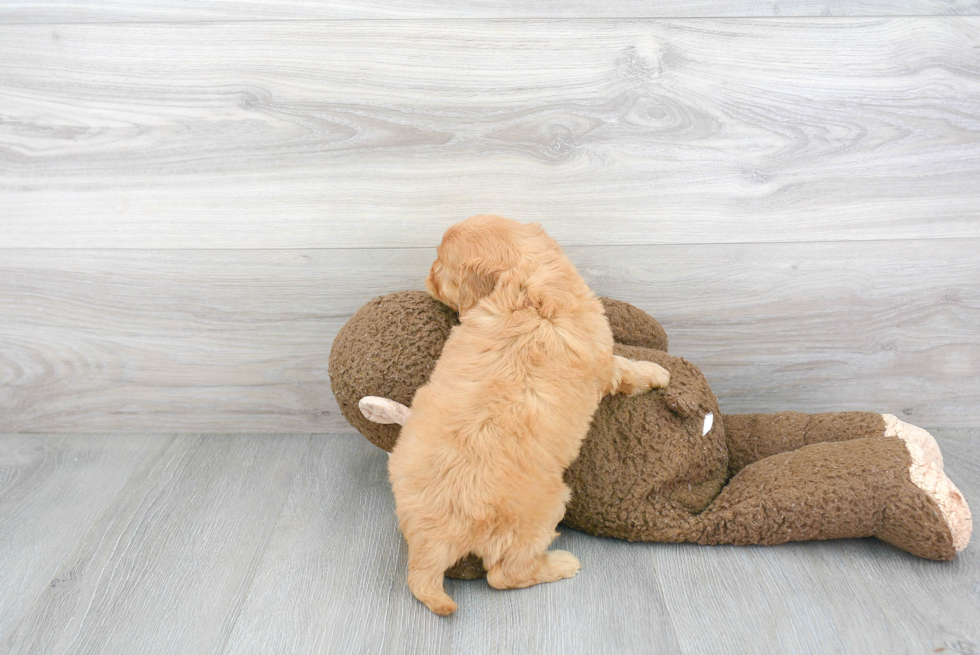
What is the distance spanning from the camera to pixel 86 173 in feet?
4.22

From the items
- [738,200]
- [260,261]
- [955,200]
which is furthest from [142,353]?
[955,200]

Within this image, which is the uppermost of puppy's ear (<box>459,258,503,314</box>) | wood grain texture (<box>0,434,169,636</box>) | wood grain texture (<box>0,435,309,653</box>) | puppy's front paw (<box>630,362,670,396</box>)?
puppy's ear (<box>459,258,503,314</box>)

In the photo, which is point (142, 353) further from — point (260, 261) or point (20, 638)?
point (20, 638)

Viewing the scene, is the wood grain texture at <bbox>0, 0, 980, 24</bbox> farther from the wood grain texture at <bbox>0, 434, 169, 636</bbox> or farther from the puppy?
the wood grain texture at <bbox>0, 434, 169, 636</bbox>

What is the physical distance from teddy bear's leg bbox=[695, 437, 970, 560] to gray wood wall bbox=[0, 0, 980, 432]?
0.34 m

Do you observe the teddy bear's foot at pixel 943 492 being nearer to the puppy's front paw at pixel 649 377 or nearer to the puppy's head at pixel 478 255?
the puppy's front paw at pixel 649 377

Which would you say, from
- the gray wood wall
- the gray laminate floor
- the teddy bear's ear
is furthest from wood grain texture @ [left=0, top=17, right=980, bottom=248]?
the gray laminate floor

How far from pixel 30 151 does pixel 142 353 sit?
426mm

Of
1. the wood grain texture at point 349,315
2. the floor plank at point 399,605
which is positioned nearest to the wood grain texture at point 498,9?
the wood grain texture at point 349,315

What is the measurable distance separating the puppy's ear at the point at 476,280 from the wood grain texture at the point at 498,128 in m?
0.33

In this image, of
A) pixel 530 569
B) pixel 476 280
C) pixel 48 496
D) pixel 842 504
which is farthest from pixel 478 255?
pixel 48 496

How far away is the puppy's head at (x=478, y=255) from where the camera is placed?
0.94 m

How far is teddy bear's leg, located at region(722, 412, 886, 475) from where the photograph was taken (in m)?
1.13

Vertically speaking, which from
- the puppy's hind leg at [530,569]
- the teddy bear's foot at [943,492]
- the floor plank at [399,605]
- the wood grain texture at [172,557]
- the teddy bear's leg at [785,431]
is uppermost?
the teddy bear's foot at [943,492]
